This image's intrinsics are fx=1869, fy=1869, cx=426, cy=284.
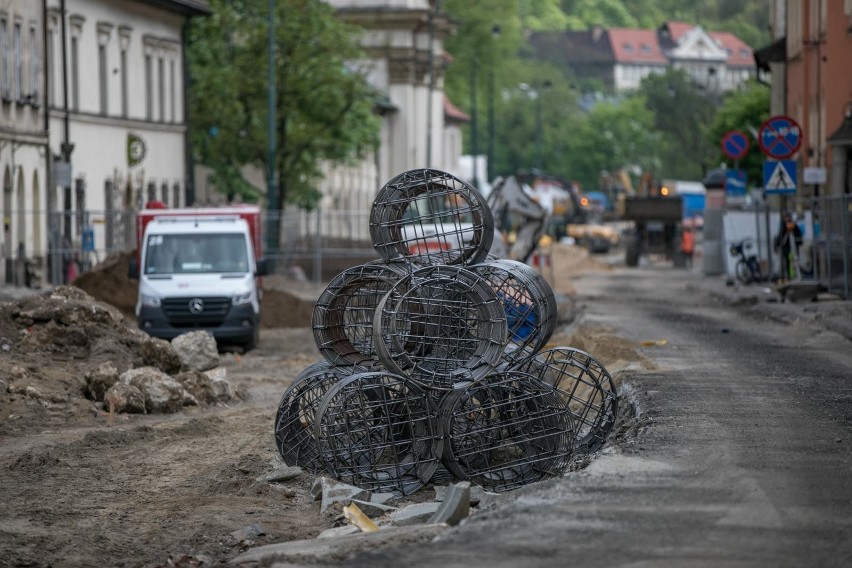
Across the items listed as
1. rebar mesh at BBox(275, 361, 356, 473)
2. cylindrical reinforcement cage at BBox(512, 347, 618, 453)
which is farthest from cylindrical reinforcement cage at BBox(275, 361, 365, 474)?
cylindrical reinforcement cage at BBox(512, 347, 618, 453)

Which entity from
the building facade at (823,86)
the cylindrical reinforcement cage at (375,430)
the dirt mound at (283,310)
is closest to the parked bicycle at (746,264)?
the building facade at (823,86)

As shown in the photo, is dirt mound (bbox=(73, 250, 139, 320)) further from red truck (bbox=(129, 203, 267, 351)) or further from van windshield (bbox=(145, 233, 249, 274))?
van windshield (bbox=(145, 233, 249, 274))

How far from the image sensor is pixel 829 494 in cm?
1067

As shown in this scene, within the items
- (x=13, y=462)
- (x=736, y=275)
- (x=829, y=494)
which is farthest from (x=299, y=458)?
(x=736, y=275)

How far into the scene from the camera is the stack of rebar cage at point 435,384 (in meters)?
13.6

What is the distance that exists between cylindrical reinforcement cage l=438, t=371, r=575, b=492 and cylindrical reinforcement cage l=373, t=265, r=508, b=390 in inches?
7.9

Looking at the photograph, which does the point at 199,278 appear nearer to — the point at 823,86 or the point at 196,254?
the point at 196,254

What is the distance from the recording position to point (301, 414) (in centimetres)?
1452

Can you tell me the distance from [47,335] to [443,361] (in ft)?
30.5

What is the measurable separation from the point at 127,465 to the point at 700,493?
6.21m

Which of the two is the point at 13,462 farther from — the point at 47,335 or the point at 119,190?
the point at 119,190

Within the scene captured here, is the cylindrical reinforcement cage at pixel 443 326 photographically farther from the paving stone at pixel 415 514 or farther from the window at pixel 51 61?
the window at pixel 51 61

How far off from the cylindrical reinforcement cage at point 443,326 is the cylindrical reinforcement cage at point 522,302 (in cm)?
43

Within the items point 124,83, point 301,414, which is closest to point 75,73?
point 124,83
